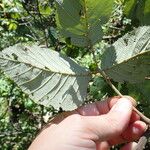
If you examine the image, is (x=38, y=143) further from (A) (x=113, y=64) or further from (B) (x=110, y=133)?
(A) (x=113, y=64)

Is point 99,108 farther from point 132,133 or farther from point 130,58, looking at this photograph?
point 130,58

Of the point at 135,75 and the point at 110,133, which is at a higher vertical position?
the point at 135,75

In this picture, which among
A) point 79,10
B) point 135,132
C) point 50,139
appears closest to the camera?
point 79,10

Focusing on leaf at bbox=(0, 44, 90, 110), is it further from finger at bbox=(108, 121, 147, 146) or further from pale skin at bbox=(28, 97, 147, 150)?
finger at bbox=(108, 121, 147, 146)

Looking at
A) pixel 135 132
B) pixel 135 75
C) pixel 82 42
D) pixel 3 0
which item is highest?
pixel 3 0

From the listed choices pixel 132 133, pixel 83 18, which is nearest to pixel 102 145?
pixel 132 133

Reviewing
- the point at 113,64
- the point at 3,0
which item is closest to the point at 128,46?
the point at 113,64

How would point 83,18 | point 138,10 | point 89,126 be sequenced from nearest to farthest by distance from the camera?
1. point 83,18
2. point 89,126
3. point 138,10
